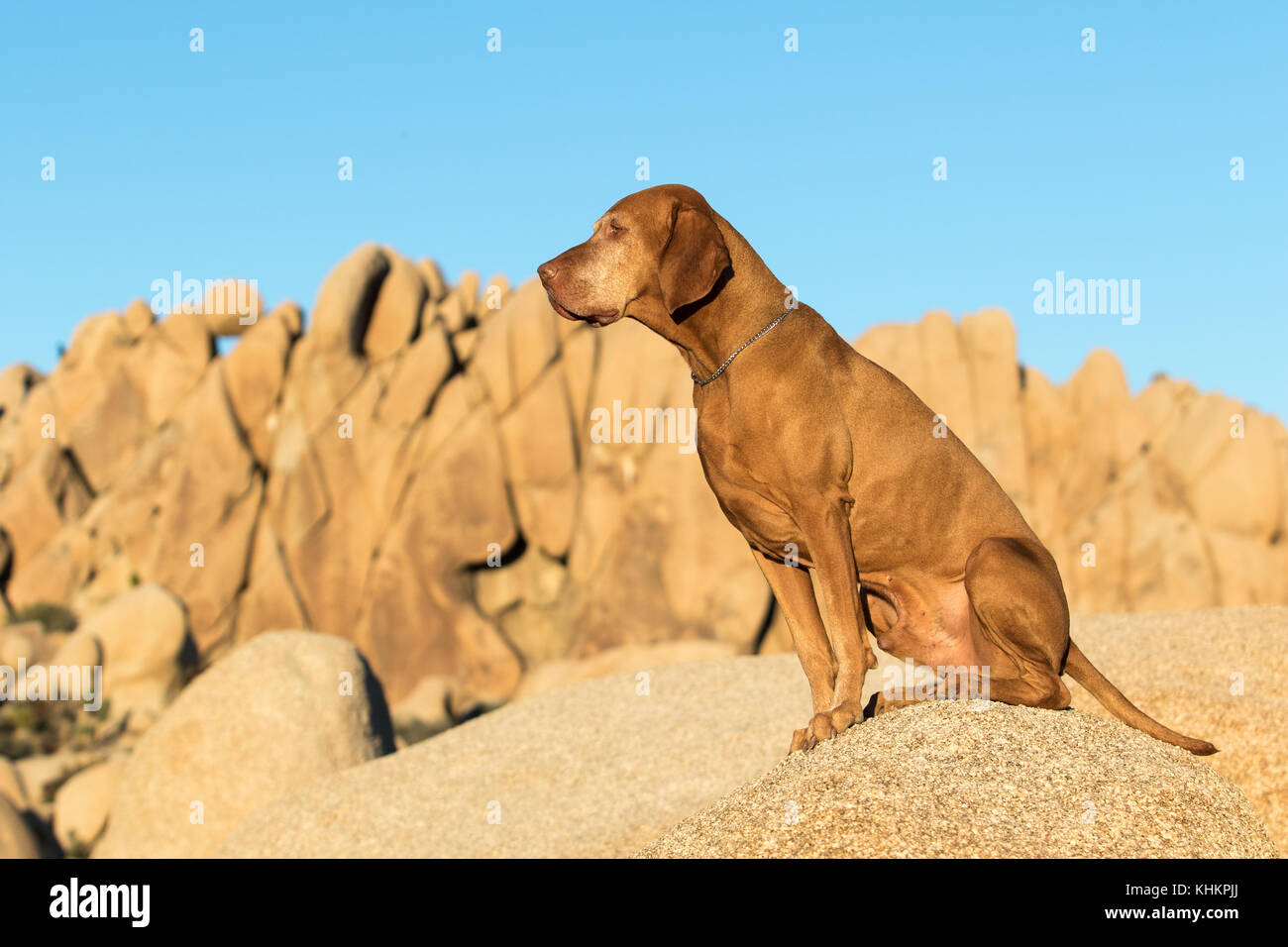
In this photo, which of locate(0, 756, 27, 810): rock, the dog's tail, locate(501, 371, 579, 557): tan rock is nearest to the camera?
the dog's tail

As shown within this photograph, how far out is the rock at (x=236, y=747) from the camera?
11.9 metres

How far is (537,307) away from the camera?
81.7 ft

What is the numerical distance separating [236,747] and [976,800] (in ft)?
30.9

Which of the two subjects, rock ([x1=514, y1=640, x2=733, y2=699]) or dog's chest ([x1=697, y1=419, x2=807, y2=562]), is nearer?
dog's chest ([x1=697, y1=419, x2=807, y2=562])

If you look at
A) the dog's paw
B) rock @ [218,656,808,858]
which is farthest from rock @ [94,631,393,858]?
the dog's paw

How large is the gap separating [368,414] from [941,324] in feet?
42.1

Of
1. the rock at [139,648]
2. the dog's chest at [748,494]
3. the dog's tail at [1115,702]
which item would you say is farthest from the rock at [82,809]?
the dog's tail at [1115,702]

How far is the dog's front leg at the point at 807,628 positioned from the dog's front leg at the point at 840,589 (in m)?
0.26

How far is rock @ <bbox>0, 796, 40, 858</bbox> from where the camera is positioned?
37.5ft

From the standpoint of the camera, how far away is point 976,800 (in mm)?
4703

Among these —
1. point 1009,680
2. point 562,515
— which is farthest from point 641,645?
point 1009,680

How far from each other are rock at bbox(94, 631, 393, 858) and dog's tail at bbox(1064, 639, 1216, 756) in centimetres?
888

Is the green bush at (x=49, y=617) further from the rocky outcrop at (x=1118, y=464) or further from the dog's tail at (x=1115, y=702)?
the dog's tail at (x=1115, y=702)

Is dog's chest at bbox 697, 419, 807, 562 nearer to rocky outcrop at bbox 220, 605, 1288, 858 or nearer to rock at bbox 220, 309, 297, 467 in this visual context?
rocky outcrop at bbox 220, 605, 1288, 858
